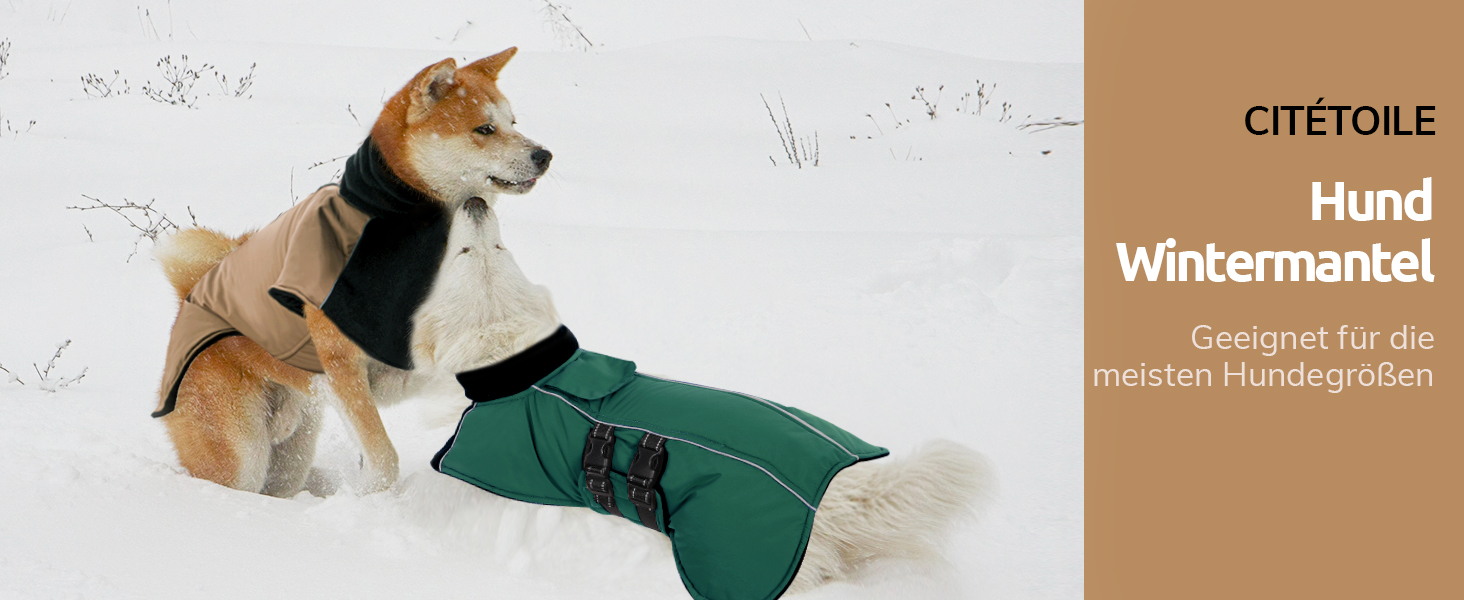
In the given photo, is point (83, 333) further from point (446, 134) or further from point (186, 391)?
point (446, 134)

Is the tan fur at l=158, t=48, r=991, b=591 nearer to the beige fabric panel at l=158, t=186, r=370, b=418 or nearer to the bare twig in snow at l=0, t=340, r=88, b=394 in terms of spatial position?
the beige fabric panel at l=158, t=186, r=370, b=418

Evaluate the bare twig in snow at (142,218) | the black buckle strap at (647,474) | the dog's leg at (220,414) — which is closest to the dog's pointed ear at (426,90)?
the dog's leg at (220,414)

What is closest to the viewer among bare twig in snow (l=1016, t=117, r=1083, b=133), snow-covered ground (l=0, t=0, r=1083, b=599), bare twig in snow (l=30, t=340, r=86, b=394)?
snow-covered ground (l=0, t=0, r=1083, b=599)

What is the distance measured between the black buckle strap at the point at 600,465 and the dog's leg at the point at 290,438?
118cm

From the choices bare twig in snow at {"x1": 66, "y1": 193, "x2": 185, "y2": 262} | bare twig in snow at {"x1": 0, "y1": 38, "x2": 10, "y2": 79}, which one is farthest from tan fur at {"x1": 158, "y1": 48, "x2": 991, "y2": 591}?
bare twig in snow at {"x1": 0, "y1": 38, "x2": 10, "y2": 79}

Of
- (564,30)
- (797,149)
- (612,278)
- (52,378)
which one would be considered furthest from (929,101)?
(52,378)

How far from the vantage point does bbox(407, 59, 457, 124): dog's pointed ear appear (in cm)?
239

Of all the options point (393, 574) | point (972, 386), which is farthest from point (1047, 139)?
point (393, 574)

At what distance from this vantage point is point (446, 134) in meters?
2.40

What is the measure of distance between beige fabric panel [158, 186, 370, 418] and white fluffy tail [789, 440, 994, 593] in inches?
52.3

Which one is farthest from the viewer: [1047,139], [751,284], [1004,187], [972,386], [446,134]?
[1047,139]

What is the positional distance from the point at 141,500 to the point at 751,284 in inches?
97.3

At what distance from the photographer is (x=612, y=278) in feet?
14.8

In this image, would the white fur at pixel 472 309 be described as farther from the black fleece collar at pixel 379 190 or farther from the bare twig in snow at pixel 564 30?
the bare twig in snow at pixel 564 30
